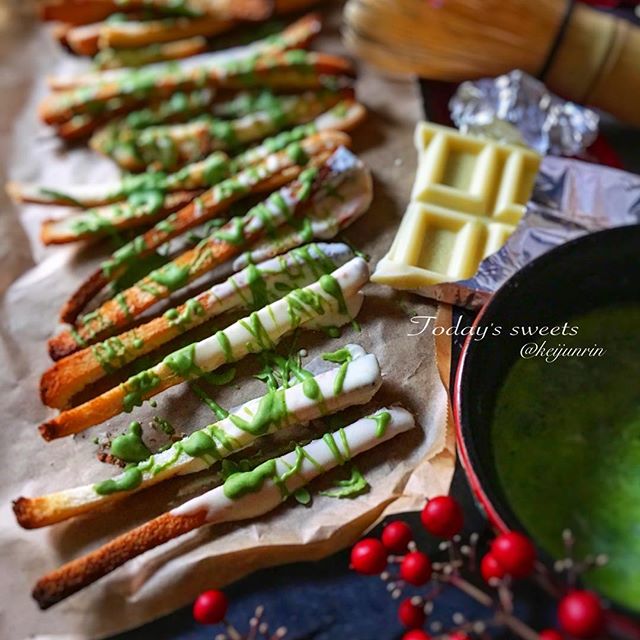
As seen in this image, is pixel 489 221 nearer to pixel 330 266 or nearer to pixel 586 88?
pixel 330 266

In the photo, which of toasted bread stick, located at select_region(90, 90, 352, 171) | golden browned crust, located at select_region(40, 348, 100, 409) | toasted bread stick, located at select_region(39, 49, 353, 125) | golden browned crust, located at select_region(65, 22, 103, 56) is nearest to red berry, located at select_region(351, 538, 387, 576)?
golden browned crust, located at select_region(40, 348, 100, 409)

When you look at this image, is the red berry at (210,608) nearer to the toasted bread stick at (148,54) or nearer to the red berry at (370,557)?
the red berry at (370,557)

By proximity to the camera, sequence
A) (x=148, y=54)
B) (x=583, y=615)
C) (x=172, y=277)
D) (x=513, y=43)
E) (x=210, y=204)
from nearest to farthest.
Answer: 1. (x=583, y=615)
2. (x=172, y=277)
3. (x=210, y=204)
4. (x=513, y=43)
5. (x=148, y=54)

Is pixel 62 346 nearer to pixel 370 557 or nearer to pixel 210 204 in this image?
pixel 210 204

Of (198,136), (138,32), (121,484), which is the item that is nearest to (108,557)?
(121,484)

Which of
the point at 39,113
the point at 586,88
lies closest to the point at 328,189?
the point at 586,88

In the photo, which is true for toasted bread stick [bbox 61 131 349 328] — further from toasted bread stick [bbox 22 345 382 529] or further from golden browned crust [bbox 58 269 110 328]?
toasted bread stick [bbox 22 345 382 529]
